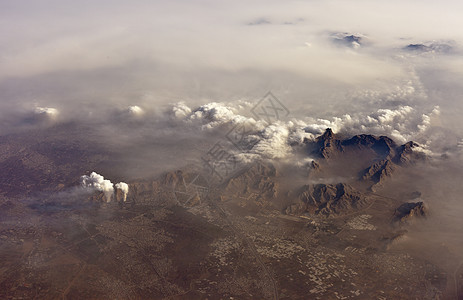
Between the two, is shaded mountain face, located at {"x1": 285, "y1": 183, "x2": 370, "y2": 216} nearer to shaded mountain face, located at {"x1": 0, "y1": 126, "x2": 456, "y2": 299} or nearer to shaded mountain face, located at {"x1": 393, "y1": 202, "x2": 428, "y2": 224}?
shaded mountain face, located at {"x1": 0, "y1": 126, "x2": 456, "y2": 299}

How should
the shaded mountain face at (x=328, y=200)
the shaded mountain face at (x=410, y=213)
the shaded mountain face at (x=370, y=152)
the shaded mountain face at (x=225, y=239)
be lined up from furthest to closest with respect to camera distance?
the shaded mountain face at (x=370, y=152), the shaded mountain face at (x=328, y=200), the shaded mountain face at (x=410, y=213), the shaded mountain face at (x=225, y=239)

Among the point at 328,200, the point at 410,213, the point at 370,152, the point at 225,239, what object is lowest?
the point at 370,152

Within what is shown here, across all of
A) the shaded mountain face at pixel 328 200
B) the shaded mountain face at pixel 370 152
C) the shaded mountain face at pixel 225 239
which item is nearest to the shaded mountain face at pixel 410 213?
the shaded mountain face at pixel 225 239

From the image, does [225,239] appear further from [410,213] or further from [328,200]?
[410,213]

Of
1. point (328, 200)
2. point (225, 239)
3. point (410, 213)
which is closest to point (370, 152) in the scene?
point (328, 200)

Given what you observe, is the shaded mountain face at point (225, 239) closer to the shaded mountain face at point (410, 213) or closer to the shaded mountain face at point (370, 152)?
the shaded mountain face at point (410, 213)

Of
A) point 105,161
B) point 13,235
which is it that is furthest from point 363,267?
point 105,161

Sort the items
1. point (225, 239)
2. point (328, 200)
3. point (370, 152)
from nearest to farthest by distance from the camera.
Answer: point (225, 239) < point (328, 200) < point (370, 152)

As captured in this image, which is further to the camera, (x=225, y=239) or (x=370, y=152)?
(x=370, y=152)

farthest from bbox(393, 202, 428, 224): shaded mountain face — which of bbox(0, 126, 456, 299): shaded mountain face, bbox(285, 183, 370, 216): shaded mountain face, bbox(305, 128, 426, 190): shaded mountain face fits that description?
bbox(305, 128, 426, 190): shaded mountain face

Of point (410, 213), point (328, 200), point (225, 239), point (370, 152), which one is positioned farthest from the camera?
point (370, 152)

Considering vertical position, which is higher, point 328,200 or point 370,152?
point 328,200
